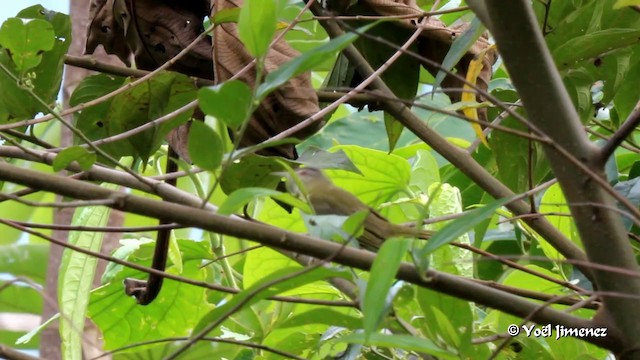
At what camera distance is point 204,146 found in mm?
580

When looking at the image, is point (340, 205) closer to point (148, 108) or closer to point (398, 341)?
point (148, 108)

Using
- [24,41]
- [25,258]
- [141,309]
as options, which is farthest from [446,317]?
[25,258]

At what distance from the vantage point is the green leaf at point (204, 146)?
0.57 metres

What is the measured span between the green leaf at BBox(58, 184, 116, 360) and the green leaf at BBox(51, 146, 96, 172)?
1.05 feet

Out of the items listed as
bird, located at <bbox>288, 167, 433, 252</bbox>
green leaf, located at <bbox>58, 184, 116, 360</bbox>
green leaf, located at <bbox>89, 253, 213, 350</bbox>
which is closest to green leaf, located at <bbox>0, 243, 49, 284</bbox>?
green leaf, located at <bbox>89, 253, 213, 350</bbox>

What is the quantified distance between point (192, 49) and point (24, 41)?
0.22 meters

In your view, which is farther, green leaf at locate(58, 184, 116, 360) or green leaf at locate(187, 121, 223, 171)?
green leaf at locate(58, 184, 116, 360)

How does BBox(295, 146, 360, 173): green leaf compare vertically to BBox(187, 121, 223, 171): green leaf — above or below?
above

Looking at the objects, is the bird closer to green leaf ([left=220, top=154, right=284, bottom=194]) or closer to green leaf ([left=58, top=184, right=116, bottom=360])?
green leaf ([left=220, top=154, right=284, bottom=194])

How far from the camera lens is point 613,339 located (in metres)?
0.65

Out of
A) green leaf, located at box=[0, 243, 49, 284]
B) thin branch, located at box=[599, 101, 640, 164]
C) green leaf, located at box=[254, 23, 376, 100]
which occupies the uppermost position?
green leaf, located at box=[0, 243, 49, 284]

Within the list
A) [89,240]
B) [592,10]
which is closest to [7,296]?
[89,240]

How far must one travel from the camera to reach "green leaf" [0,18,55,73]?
30.7 inches

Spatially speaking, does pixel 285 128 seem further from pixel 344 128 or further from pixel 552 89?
pixel 344 128
